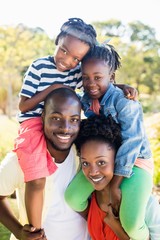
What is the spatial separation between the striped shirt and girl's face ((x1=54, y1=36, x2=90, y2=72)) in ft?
0.15

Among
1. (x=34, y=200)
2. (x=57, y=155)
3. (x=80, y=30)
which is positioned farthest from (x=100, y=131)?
(x=80, y=30)

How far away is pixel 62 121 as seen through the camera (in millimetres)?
2064

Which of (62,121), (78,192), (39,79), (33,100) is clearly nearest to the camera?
(62,121)

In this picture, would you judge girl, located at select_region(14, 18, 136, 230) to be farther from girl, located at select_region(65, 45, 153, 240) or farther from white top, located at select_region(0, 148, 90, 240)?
girl, located at select_region(65, 45, 153, 240)

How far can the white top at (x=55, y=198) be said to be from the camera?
6.88 ft

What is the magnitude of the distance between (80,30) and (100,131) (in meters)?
0.72

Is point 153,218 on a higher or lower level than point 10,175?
lower

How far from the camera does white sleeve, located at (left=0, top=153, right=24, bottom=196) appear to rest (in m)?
2.07

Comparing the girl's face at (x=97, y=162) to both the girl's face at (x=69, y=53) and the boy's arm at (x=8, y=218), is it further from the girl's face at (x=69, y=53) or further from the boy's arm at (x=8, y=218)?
the girl's face at (x=69, y=53)

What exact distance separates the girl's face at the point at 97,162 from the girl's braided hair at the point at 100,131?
3 cm

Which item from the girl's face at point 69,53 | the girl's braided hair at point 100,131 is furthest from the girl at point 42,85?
the girl's braided hair at point 100,131

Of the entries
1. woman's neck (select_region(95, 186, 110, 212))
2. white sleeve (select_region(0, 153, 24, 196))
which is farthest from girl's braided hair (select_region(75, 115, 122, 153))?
white sleeve (select_region(0, 153, 24, 196))

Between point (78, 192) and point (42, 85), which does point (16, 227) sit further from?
point (42, 85)

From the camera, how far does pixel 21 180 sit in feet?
6.93
